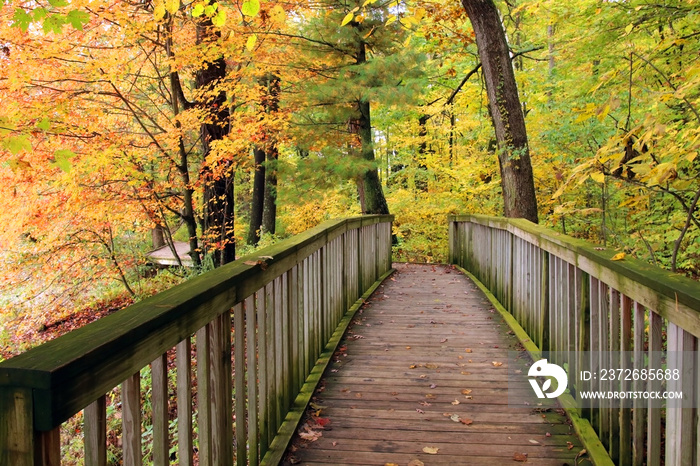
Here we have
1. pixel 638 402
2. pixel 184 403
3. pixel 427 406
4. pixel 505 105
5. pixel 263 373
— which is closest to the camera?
pixel 184 403

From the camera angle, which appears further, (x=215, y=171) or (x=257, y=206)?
(x=257, y=206)

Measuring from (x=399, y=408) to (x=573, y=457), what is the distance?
3.67 ft

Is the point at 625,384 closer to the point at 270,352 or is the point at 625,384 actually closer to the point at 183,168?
the point at 270,352

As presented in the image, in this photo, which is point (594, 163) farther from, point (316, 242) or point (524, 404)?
point (316, 242)

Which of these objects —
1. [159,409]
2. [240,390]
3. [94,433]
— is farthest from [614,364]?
[94,433]

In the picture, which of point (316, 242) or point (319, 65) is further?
point (319, 65)

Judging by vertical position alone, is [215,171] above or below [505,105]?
below

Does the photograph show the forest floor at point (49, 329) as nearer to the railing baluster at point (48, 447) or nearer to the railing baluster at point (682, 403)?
the railing baluster at point (48, 447)

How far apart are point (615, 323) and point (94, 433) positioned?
2.33 metres

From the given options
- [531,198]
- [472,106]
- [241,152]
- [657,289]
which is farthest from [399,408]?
[472,106]

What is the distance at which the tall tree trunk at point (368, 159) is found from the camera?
42.8 ft

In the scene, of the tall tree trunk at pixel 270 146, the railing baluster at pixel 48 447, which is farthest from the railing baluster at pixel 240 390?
the tall tree trunk at pixel 270 146

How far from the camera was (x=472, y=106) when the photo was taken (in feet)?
47.5

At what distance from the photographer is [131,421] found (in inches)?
58.5
